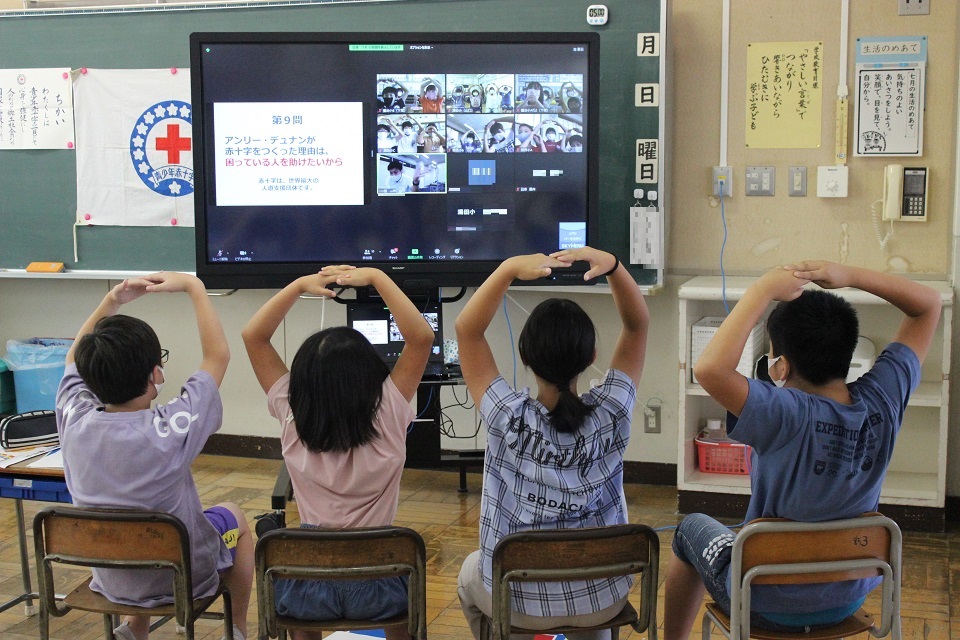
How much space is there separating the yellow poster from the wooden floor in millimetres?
1570

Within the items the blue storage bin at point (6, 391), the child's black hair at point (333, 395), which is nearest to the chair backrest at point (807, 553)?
the child's black hair at point (333, 395)

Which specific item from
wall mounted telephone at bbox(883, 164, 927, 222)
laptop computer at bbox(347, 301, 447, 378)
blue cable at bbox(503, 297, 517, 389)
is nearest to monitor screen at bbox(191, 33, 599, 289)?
laptop computer at bbox(347, 301, 447, 378)

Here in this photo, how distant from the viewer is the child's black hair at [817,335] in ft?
6.59

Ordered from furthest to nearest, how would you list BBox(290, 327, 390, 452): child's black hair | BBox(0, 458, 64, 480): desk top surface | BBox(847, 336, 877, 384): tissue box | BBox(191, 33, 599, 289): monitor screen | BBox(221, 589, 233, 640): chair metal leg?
BBox(847, 336, 877, 384): tissue box, BBox(191, 33, 599, 289): monitor screen, BBox(0, 458, 64, 480): desk top surface, BBox(221, 589, 233, 640): chair metal leg, BBox(290, 327, 390, 452): child's black hair

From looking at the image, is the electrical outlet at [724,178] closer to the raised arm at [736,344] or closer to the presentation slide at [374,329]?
the presentation slide at [374,329]

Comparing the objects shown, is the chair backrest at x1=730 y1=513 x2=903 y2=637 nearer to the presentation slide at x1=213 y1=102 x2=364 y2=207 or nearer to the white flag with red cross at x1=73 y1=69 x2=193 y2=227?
the presentation slide at x1=213 y1=102 x2=364 y2=207

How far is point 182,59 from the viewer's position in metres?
4.52

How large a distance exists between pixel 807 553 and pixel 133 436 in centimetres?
141

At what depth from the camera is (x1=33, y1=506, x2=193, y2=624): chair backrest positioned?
2.04m

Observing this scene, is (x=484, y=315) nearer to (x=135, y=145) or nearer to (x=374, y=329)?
(x=374, y=329)

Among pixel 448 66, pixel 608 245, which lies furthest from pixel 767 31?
pixel 448 66

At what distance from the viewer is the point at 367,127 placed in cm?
347

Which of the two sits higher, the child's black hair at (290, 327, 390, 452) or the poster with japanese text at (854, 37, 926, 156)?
the poster with japanese text at (854, 37, 926, 156)

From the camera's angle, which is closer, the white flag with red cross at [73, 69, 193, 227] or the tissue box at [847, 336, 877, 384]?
the tissue box at [847, 336, 877, 384]
